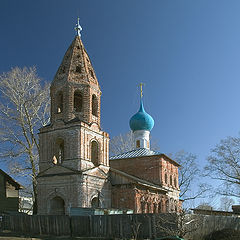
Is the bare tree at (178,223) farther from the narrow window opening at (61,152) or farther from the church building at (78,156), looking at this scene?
the narrow window opening at (61,152)

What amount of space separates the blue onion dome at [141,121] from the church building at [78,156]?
20.5ft

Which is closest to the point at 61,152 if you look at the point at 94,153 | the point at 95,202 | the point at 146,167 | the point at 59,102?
the point at 94,153

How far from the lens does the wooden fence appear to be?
45.7 ft

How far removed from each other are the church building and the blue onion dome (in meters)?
6.24

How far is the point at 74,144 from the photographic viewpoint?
63.9ft

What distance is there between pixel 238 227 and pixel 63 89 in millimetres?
11769

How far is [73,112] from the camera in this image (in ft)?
66.9

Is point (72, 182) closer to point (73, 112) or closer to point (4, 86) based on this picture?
point (73, 112)

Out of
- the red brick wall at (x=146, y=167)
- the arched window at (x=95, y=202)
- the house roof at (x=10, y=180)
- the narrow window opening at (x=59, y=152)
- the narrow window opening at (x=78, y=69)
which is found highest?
the narrow window opening at (x=78, y=69)

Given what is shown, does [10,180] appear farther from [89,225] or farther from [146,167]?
[146,167]

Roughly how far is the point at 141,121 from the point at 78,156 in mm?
9935

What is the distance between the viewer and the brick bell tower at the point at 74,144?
62.0ft

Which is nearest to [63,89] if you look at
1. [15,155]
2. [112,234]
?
[15,155]

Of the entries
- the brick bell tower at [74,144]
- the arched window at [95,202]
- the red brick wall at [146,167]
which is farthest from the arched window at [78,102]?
the red brick wall at [146,167]
